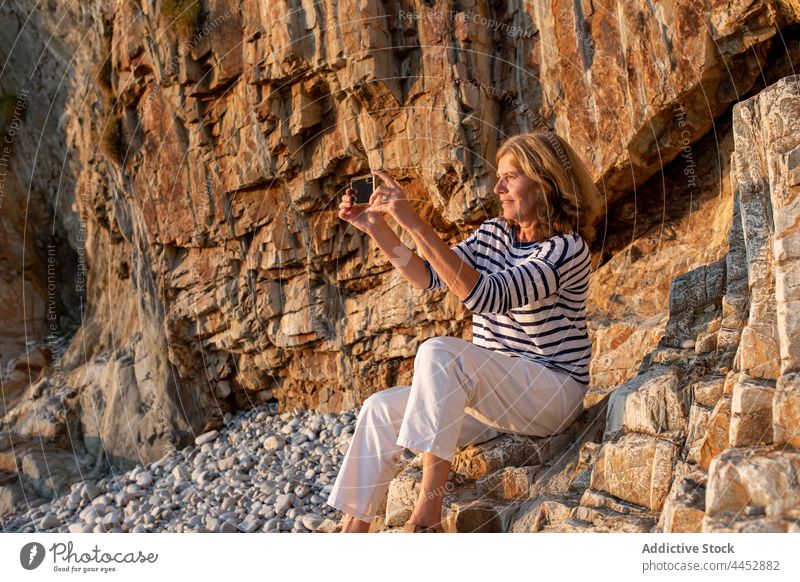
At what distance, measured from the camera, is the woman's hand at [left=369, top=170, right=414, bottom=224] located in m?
3.77

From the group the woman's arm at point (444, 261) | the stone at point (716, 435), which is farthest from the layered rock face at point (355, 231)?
the woman's arm at point (444, 261)

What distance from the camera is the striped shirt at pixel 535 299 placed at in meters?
3.70

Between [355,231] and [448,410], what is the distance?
6.75m

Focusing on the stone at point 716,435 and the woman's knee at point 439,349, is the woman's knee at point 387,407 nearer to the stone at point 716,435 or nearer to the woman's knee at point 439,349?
the woman's knee at point 439,349

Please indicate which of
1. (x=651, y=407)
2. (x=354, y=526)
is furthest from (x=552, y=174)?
(x=354, y=526)

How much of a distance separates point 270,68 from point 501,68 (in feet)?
10.1

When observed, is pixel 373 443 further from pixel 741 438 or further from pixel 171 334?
pixel 171 334

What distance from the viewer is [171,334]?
11.6 metres

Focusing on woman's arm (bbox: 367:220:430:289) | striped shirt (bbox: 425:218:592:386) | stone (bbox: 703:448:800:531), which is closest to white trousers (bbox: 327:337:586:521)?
striped shirt (bbox: 425:218:592:386)

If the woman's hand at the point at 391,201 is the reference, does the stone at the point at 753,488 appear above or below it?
below

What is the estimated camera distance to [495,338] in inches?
162

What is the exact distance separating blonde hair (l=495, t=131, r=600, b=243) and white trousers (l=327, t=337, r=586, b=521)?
0.84m

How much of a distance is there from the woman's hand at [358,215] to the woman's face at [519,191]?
73 centimetres

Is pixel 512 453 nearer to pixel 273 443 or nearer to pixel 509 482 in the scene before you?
pixel 509 482
